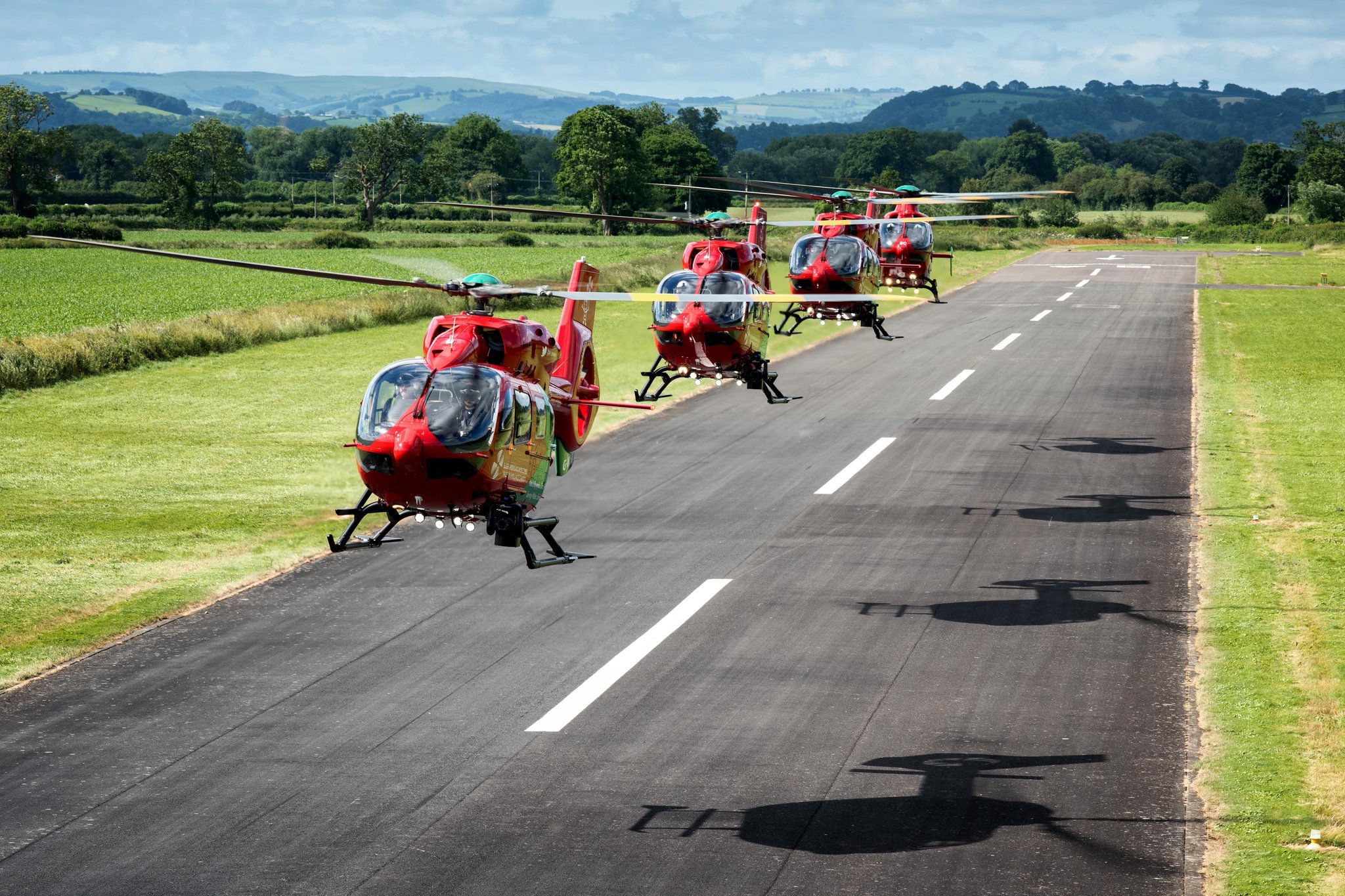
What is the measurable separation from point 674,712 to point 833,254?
1593 centimetres

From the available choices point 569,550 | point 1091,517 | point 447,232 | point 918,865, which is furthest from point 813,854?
point 447,232

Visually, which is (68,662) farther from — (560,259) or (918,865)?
(560,259)

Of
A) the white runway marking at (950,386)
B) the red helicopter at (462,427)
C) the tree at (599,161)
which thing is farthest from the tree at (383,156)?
the red helicopter at (462,427)

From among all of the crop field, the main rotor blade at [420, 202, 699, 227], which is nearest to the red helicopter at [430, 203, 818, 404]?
the main rotor blade at [420, 202, 699, 227]

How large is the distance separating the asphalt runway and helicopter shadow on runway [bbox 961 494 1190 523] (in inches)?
6.0

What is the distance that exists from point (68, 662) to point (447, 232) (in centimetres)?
10449

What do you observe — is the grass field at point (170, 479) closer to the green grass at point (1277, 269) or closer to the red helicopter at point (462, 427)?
the red helicopter at point (462, 427)

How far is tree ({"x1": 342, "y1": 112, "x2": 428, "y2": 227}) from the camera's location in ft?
481

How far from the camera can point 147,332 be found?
4962cm

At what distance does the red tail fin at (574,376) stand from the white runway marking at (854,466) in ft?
36.0

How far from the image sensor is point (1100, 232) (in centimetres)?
14138

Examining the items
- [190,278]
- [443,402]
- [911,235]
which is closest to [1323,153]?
[190,278]

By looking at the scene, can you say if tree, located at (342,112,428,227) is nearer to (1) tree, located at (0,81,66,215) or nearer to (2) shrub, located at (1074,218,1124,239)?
(1) tree, located at (0,81,66,215)

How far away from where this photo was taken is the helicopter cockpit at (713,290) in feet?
84.2
